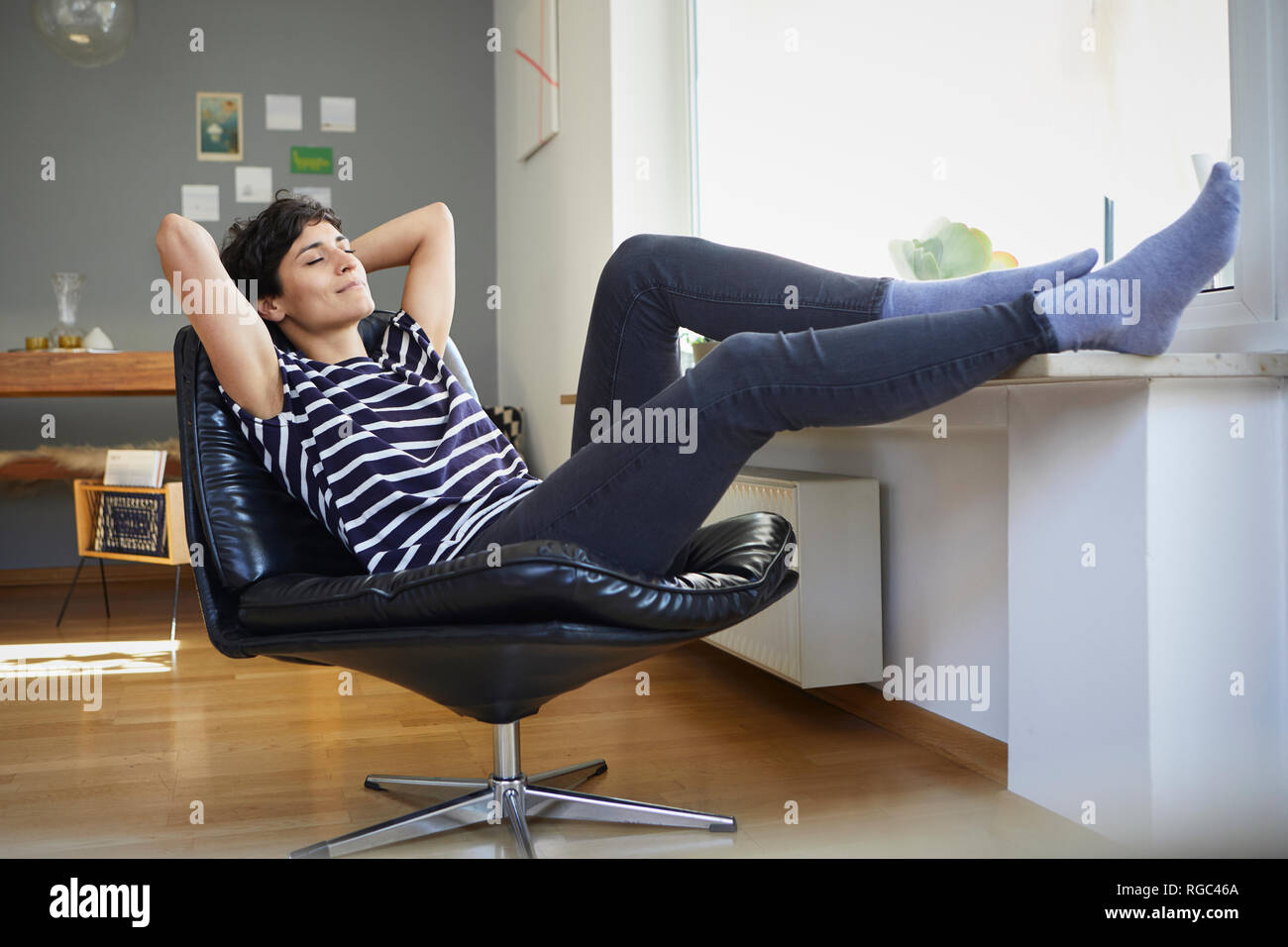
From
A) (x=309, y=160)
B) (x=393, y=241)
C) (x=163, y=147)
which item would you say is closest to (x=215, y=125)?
(x=163, y=147)

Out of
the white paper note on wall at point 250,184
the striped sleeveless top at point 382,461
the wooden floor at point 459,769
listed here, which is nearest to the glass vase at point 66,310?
the white paper note on wall at point 250,184

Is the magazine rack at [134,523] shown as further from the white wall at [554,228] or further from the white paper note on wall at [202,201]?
the white paper note on wall at [202,201]

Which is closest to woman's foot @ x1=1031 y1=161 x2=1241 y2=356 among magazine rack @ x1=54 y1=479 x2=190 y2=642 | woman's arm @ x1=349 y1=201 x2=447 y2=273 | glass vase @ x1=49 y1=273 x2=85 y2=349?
woman's arm @ x1=349 y1=201 x2=447 y2=273

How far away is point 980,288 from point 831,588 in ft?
2.80

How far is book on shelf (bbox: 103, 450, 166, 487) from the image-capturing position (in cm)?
322

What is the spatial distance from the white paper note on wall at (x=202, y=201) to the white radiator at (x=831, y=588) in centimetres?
316

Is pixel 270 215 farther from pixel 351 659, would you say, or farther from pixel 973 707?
pixel 973 707

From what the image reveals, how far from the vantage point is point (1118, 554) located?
142cm

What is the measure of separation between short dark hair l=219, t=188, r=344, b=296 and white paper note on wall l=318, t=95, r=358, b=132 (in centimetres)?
306

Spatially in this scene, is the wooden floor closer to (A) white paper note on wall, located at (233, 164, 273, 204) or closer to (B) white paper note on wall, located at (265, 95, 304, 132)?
(A) white paper note on wall, located at (233, 164, 273, 204)

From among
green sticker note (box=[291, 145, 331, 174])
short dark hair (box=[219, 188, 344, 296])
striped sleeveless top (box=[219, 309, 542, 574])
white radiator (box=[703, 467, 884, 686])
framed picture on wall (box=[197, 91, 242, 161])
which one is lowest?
white radiator (box=[703, 467, 884, 686])

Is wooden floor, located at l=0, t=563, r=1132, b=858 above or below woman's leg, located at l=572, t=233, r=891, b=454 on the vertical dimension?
below
